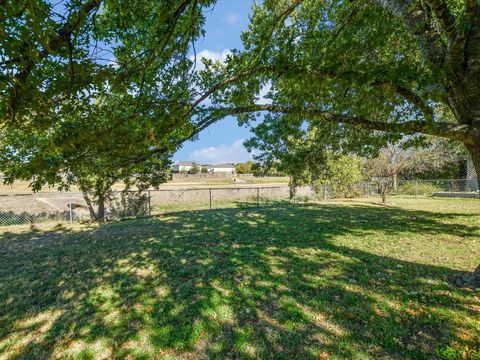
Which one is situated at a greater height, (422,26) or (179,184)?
(422,26)

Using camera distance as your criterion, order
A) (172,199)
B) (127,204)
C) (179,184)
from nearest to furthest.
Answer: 1. (127,204)
2. (172,199)
3. (179,184)

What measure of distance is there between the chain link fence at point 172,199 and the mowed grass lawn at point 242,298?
4.36 metres

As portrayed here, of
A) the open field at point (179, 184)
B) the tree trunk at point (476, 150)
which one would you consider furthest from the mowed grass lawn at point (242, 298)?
the open field at point (179, 184)

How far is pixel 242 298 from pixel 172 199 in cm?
1462

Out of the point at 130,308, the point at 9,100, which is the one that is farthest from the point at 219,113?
the point at 130,308

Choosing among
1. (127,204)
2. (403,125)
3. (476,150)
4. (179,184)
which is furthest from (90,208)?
(179,184)

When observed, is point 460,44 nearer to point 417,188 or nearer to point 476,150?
point 476,150

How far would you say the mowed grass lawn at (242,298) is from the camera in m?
2.67

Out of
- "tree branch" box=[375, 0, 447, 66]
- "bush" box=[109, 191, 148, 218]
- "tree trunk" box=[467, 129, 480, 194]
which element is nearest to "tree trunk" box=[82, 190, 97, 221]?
"bush" box=[109, 191, 148, 218]

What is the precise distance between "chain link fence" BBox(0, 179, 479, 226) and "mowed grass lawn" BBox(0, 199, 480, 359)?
4.36 meters

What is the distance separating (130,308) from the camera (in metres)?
3.44

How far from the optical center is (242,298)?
361cm

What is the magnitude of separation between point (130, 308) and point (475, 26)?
5967mm

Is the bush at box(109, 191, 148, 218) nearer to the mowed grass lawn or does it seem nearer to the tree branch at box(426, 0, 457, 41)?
the mowed grass lawn
